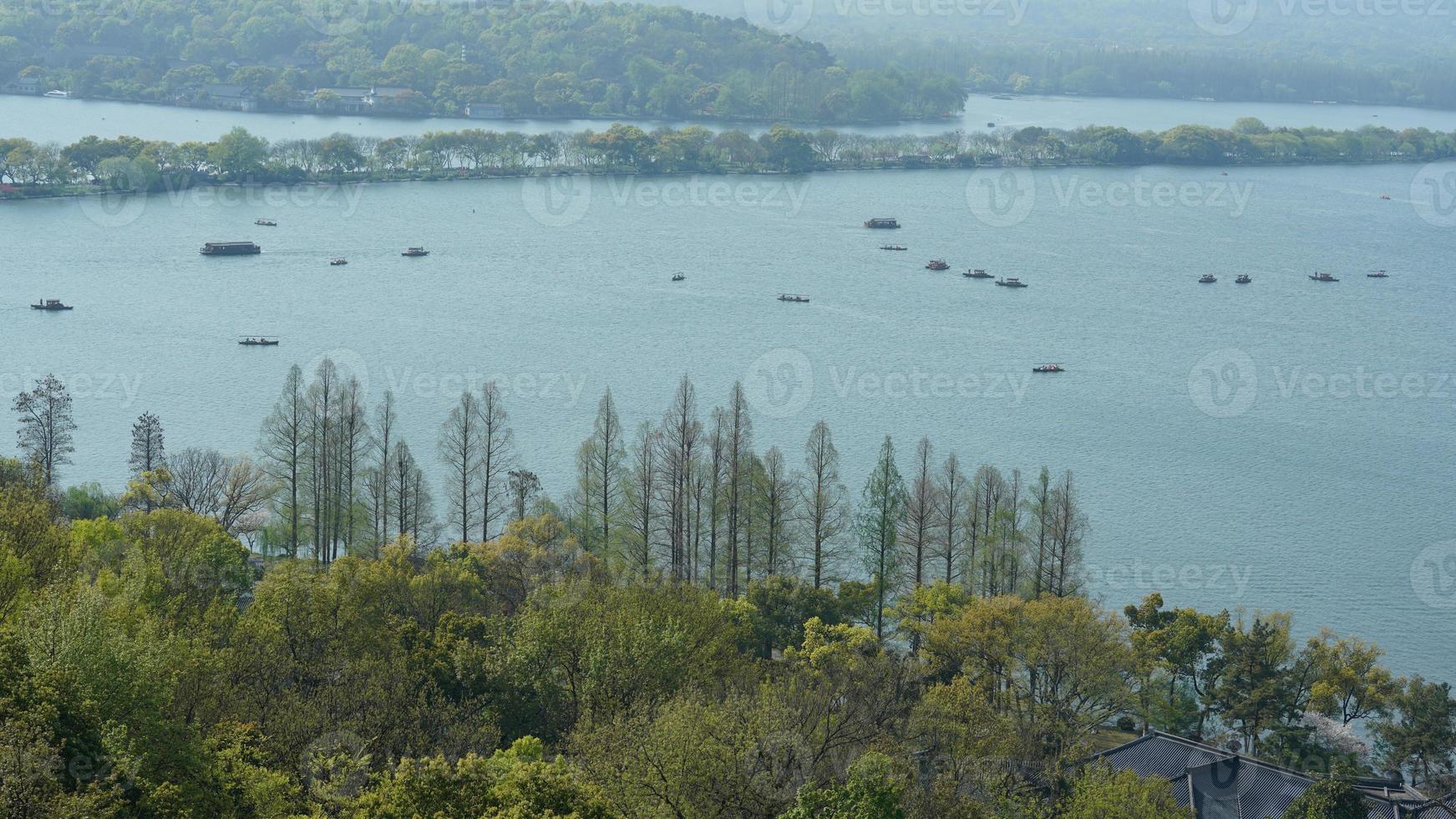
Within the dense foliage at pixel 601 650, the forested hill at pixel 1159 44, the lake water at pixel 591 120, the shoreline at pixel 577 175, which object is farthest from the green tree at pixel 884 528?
the forested hill at pixel 1159 44

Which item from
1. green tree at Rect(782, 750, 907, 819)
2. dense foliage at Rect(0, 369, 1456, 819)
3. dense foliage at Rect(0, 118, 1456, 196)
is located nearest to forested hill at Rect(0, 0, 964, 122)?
dense foliage at Rect(0, 118, 1456, 196)

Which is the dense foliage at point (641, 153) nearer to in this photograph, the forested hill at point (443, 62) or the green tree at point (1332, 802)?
the forested hill at point (443, 62)

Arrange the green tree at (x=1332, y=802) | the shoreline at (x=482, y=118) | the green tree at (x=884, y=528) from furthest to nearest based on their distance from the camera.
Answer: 1. the shoreline at (x=482, y=118)
2. the green tree at (x=884, y=528)
3. the green tree at (x=1332, y=802)

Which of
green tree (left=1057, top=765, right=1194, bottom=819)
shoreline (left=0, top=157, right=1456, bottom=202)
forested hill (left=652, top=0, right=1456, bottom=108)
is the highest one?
forested hill (left=652, top=0, right=1456, bottom=108)

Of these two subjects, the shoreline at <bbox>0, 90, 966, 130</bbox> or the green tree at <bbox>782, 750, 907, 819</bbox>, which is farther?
the shoreline at <bbox>0, 90, 966, 130</bbox>

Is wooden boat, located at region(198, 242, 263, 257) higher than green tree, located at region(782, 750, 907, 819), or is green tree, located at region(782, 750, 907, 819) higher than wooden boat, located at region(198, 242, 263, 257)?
wooden boat, located at region(198, 242, 263, 257)

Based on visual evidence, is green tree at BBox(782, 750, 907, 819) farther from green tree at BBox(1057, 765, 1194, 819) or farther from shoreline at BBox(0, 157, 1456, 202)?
shoreline at BBox(0, 157, 1456, 202)

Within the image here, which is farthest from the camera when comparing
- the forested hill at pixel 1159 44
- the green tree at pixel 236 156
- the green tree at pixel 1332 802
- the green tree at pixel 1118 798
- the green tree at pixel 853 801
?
the forested hill at pixel 1159 44

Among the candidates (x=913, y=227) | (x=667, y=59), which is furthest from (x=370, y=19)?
(x=913, y=227)
